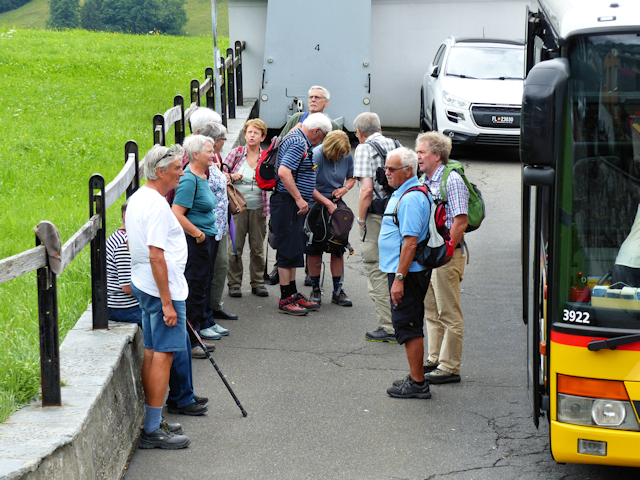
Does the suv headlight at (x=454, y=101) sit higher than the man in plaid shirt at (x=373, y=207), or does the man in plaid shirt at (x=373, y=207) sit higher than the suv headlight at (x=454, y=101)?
the suv headlight at (x=454, y=101)

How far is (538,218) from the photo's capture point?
5.12 meters

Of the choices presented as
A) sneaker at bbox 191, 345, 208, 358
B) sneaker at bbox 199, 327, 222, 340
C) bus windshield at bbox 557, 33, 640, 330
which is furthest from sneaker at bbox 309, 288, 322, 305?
bus windshield at bbox 557, 33, 640, 330

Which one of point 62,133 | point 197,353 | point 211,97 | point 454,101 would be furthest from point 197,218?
point 454,101

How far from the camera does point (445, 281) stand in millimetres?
6074

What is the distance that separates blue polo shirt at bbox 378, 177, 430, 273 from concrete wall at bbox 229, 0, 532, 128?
Answer: 1147 cm

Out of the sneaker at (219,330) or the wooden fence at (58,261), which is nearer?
the wooden fence at (58,261)

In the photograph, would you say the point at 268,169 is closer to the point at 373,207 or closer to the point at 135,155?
the point at 373,207

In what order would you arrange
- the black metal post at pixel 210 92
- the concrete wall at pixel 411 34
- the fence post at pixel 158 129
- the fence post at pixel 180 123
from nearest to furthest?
the fence post at pixel 158 129, the fence post at pixel 180 123, the black metal post at pixel 210 92, the concrete wall at pixel 411 34

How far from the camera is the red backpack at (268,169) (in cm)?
761

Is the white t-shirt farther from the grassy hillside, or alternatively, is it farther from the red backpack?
the grassy hillside

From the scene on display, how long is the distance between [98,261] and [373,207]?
8.98ft

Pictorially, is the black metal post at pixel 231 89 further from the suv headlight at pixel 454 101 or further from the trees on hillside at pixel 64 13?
the trees on hillside at pixel 64 13

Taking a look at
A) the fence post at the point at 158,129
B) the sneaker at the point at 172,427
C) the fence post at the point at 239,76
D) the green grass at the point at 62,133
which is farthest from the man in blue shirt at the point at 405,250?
the fence post at the point at 239,76

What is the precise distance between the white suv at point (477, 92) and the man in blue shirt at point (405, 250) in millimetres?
8351
